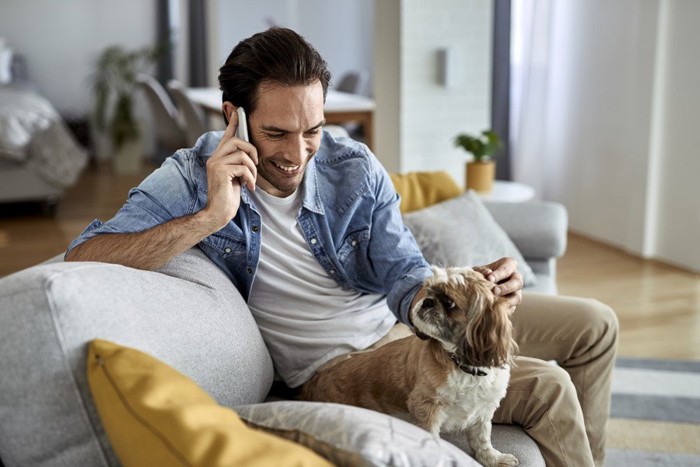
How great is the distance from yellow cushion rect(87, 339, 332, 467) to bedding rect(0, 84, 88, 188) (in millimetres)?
4869

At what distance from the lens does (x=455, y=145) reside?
401 cm

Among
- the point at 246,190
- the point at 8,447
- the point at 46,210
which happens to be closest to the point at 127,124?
the point at 46,210

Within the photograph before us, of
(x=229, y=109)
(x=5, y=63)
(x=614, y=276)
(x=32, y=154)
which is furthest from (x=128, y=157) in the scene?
(x=229, y=109)

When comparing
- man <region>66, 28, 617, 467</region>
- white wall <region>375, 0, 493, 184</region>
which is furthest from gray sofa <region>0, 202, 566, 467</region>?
white wall <region>375, 0, 493, 184</region>

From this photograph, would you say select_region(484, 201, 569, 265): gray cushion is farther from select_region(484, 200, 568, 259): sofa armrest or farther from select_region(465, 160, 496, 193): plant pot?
select_region(465, 160, 496, 193): plant pot

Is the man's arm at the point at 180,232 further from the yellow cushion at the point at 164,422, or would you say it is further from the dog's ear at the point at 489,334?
the dog's ear at the point at 489,334

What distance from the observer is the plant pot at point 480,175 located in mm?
3867

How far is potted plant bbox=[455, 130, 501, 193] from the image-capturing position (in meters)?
3.85

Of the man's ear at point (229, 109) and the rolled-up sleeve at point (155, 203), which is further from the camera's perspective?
the man's ear at point (229, 109)

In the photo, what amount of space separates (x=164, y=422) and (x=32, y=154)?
515cm

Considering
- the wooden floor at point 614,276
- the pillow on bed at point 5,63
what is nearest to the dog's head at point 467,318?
the wooden floor at point 614,276

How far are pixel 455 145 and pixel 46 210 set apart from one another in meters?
3.29

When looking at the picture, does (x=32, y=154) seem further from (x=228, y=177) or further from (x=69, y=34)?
(x=228, y=177)

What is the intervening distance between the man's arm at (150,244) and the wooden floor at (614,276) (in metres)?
2.14
